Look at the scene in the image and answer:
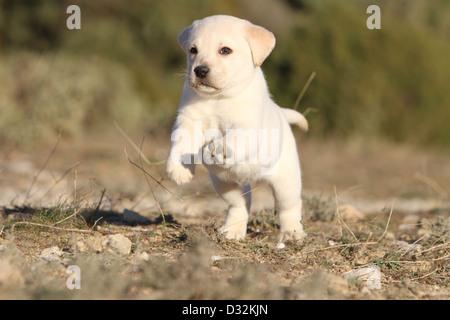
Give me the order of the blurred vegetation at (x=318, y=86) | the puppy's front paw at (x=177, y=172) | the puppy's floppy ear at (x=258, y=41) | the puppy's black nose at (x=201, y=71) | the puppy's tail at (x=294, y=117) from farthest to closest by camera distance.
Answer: the blurred vegetation at (x=318, y=86), the puppy's tail at (x=294, y=117), the puppy's floppy ear at (x=258, y=41), the puppy's black nose at (x=201, y=71), the puppy's front paw at (x=177, y=172)

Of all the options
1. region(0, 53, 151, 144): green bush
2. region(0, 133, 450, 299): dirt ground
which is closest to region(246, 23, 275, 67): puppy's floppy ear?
region(0, 133, 450, 299): dirt ground

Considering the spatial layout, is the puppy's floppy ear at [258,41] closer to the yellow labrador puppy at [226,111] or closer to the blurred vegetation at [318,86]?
the yellow labrador puppy at [226,111]

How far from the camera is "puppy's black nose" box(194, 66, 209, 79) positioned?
364cm

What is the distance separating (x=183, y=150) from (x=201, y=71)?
53 cm

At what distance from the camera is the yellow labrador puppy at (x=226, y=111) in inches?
142

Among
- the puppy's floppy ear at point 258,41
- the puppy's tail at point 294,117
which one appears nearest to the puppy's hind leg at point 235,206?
the puppy's tail at point 294,117

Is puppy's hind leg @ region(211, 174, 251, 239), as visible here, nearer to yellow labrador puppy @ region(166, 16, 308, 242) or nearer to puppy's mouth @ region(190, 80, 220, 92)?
yellow labrador puppy @ region(166, 16, 308, 242)

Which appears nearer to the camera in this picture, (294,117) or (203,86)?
(203,86)

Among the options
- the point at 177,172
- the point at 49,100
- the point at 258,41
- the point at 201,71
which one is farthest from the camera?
the point at 49,100

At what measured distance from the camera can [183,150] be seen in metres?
3.62

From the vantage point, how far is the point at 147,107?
→ 13891 millimetres

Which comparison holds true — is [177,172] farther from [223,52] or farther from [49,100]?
[49,100]

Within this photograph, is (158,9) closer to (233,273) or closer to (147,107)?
(147,107)

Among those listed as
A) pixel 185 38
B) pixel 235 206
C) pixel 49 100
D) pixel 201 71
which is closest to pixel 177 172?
pixel 201 71
